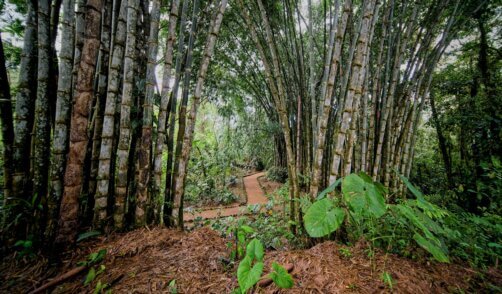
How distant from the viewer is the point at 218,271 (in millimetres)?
1118

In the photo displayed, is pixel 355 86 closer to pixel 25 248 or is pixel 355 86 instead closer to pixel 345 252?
pixel 345 252

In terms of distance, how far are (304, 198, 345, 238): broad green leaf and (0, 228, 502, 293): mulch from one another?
0.92 feet

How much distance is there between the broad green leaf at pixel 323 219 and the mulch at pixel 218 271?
0.92 ft

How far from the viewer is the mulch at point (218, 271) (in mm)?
938

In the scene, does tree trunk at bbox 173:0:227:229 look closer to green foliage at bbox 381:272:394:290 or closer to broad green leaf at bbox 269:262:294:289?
broad green leaf at bbox 269:262:294:289

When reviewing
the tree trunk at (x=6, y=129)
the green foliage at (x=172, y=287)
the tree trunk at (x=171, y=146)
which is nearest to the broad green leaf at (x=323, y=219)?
the green foliage at (x=172, y=287)

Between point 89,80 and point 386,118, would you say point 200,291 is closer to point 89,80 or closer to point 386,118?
point 89,80

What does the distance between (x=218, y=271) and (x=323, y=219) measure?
69cm

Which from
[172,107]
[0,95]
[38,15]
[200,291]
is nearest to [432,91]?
[172,107]

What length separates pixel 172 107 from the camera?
1.76 meters

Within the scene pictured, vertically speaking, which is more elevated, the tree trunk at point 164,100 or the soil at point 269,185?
the tree trunk at point 164,100

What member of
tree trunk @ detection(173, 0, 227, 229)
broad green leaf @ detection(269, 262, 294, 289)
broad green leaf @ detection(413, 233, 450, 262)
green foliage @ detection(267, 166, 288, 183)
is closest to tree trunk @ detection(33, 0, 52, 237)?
tree trunk @ detection(173, 0, 227, 229)

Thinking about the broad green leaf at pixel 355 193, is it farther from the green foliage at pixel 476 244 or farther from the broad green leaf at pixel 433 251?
the green foliage at pixel 476 244

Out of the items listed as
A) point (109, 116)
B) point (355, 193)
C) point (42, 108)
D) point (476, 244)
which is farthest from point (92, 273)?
point (476, 244)
